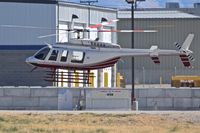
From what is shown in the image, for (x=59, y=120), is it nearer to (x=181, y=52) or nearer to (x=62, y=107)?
(x=62, y=107)

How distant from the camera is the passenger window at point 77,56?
37.4 meters

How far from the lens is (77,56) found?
37594 millimetres

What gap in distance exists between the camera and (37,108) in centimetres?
3781

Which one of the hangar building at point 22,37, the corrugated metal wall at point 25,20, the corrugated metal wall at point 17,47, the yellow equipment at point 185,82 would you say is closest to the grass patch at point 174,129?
the hangar building at point 22,37

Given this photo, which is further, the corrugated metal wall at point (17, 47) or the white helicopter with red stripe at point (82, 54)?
the corrugated metal wall at point (17, 47)

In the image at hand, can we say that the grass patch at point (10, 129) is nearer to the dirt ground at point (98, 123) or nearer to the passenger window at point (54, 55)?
the dirt ground at point (98, 123)

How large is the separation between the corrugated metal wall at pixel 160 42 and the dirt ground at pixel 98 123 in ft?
153

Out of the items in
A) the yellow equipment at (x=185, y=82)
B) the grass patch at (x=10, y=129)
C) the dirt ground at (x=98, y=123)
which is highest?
the grass patch at (x=10, y=129)

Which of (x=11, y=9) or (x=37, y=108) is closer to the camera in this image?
(x=37, y=108)

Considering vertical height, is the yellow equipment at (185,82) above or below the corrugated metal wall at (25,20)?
below

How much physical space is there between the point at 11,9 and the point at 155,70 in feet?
106

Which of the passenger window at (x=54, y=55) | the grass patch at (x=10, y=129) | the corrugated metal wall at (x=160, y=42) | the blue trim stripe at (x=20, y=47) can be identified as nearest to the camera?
the grass patch at (x=10, y=129)

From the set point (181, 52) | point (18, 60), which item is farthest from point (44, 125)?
point (18, 60)

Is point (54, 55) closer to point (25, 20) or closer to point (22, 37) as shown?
point (22, 37)
